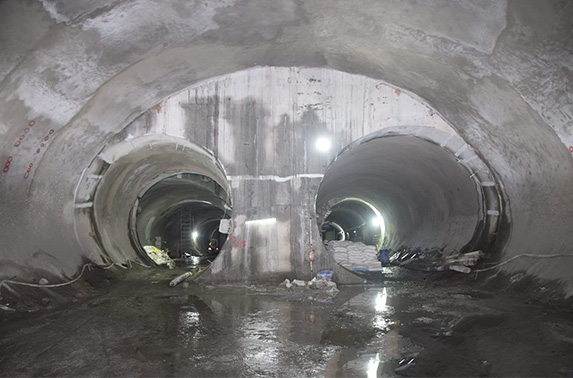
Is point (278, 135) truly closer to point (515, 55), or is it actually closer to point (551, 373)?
point (515, 55)

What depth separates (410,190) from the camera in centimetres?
1341

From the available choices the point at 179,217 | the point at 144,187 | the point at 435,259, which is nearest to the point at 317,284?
the point at 435,259

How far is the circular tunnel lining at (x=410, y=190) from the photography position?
10.3 metres

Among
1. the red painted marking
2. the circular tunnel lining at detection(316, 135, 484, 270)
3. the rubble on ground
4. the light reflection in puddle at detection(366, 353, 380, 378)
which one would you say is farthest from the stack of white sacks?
the light reflection in puddle at detection(366, 353, 380, 378)

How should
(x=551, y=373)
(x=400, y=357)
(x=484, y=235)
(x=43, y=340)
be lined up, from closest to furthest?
(x=551, y=373) < (x=400, y=357) < (x=43, y=340) < (x=484, y=235)

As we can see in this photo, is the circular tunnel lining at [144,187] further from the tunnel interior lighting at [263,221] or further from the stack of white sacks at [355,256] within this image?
the stack of white sacks at [355,256]

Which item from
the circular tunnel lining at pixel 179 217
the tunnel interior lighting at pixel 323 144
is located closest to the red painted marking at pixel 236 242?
the tunnel interior lighting at pixel 323 144

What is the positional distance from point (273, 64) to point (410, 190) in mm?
6589

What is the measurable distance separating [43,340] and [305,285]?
4.71 metres

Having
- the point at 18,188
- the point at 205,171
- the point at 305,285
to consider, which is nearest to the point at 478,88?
the point at 305,285

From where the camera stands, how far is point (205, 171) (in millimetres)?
12016

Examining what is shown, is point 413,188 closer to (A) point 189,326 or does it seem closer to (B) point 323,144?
(B) point 323,144

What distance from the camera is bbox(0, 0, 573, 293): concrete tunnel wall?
18.3 feet

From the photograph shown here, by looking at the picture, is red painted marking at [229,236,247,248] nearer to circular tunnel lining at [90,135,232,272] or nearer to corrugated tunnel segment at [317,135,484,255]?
circular tunnel lining at [90,135,232,272]
